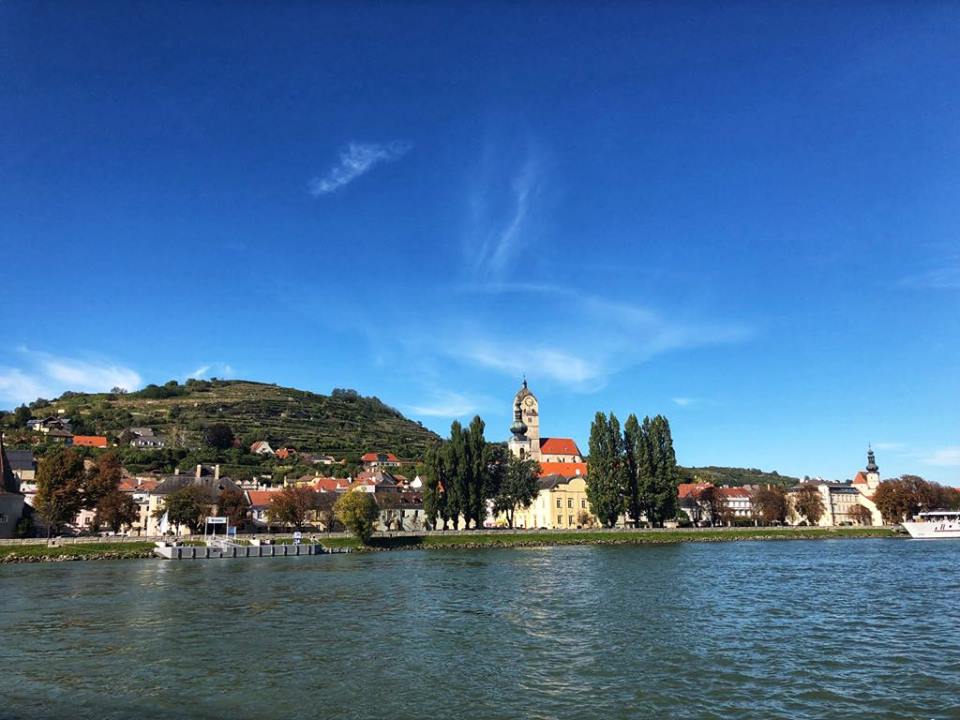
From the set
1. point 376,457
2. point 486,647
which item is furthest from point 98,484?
point 376,457

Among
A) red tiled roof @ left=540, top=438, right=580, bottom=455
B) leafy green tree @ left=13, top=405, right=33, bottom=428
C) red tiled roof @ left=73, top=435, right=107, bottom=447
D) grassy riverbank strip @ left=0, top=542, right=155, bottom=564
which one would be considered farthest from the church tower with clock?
leafy green tree @ left=13, top=405, right=33, bottom=428

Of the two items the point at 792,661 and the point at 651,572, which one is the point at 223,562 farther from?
the point at 792,661

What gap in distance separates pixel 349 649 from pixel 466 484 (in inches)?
2620

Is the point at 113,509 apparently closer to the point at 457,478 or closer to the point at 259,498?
the point at 259,498

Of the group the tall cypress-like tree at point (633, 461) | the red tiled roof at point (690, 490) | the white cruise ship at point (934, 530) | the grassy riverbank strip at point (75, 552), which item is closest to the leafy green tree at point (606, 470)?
the tall cypress-like tree at point (633, 461)

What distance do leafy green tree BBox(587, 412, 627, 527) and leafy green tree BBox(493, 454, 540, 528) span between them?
27.6ft

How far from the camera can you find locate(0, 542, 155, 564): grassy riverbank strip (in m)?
64.9

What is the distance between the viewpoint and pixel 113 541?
7306cm

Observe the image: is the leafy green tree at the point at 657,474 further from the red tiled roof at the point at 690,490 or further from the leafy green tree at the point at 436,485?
the red tiled roof at the point at 690,490

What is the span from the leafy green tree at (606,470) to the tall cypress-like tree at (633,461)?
0.76m

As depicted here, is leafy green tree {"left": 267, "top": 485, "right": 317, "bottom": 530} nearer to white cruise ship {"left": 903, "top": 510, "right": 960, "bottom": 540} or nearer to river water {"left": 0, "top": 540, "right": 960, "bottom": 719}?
river water {"left": 0, "top": 540, "right": 960, "bottom": 719}

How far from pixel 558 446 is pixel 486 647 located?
132 metres

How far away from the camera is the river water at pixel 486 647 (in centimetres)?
1648

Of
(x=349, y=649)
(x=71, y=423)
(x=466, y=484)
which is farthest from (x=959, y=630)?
(x=71, y=423)
